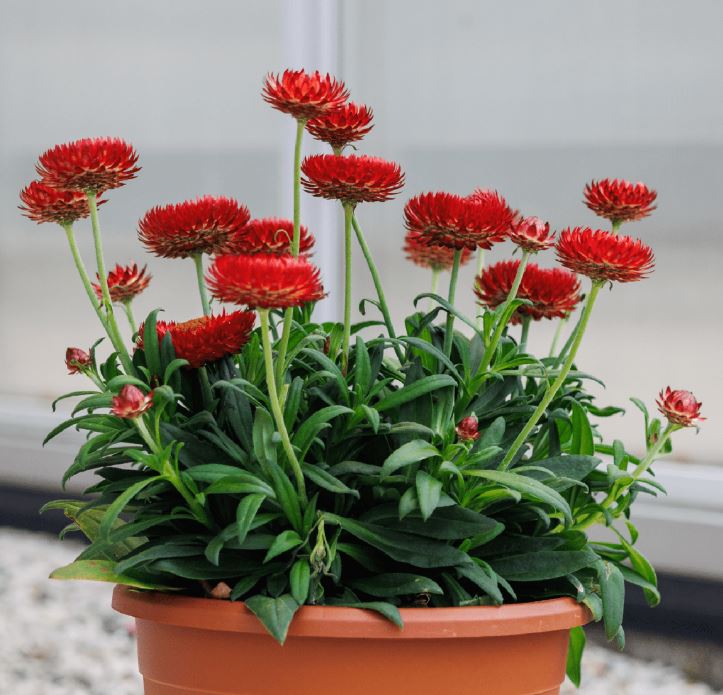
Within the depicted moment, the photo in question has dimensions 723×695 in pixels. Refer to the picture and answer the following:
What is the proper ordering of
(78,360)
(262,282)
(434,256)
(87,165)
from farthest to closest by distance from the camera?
(434,256), (78,360), (87,165), (262,282)

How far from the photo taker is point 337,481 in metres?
0.72

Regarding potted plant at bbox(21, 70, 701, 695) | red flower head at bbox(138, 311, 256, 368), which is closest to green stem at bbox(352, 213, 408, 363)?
potted plant at bbox(21, 70, 701, 695)

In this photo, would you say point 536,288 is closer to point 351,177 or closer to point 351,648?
point 351,177

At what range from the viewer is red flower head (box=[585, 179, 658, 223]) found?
795 mm

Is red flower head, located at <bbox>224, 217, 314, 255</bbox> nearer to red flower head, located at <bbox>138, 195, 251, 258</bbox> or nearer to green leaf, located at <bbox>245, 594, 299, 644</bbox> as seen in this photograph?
red flower head, located at <bbox>138, 195, 251, 258</bbox>

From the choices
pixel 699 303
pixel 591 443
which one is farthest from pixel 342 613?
pixel 699 303

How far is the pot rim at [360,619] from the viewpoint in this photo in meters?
0.69

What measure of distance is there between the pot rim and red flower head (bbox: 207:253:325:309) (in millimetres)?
220

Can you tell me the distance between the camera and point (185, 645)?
0.73m

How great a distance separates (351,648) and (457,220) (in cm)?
32

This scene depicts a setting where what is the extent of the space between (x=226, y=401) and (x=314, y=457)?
3.2 inches

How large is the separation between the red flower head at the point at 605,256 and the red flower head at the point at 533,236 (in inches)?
Result: 1.0

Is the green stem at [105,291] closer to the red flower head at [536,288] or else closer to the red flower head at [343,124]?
the red flower head at [343,124]

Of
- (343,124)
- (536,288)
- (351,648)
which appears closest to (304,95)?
(343,124)
